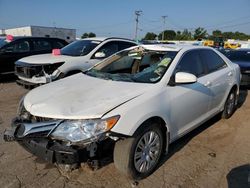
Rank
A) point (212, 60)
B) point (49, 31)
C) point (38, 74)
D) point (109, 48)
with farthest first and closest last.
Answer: point (49, 31), point (109, 48), point (38, 74), point (212, 60)

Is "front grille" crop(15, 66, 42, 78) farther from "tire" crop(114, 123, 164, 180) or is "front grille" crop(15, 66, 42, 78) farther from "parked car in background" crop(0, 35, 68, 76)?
"tire" crop(114, 123, 164, 180)

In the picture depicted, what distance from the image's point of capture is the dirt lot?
3.32 meters

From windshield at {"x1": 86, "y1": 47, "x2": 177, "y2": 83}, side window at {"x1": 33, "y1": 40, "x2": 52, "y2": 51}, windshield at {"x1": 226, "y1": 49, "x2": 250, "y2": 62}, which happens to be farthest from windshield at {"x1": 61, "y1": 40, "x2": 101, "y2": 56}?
windshield at {"x1": 226, "y1": 49, "x2": 250, "y2": 62}

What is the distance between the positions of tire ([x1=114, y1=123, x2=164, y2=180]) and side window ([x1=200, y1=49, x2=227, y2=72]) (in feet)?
6.36

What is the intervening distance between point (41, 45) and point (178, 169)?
27.6 ft

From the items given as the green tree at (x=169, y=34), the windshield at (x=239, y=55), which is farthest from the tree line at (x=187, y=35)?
the windshield at (x=239, y=55)

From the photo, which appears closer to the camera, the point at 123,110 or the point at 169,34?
the point at 123,110

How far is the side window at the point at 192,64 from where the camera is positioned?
4.12 metres

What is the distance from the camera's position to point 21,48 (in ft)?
33.9

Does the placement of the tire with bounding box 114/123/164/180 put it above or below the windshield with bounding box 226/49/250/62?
below

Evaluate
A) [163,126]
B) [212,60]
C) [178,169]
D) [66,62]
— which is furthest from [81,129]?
[66,62]

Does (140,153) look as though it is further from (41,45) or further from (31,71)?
(41,45)

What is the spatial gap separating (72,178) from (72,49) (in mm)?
5385

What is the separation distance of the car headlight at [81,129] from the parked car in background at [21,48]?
25.9 feet
